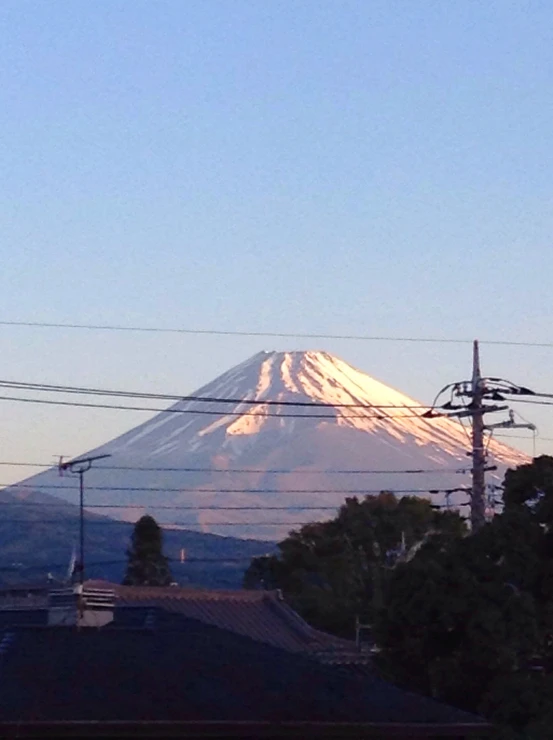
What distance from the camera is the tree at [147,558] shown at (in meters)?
82.5

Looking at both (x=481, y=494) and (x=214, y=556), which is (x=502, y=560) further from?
(x=214, y=556)

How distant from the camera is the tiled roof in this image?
45250 millimetres

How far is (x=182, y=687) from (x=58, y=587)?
6.18 m

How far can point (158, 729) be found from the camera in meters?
17.8

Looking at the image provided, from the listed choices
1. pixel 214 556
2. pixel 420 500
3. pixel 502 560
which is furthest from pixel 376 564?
pixel 214 556

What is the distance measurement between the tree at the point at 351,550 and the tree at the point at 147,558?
425cm

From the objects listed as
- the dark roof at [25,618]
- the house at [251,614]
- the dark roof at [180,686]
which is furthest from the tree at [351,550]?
the dark roof at [180,686]

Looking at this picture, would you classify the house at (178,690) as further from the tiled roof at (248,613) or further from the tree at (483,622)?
the tiled roof at (248,613)

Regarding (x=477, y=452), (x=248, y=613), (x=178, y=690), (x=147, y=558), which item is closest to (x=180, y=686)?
(x=178, y=690)

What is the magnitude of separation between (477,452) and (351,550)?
44674mm

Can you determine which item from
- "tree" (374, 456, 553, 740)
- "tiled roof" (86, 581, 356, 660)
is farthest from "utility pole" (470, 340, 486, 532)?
"tiled roof" (86, 581, 356, 660)

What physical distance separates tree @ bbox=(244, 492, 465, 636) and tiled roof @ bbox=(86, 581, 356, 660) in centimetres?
2111

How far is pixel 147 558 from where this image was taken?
8375 centimetres

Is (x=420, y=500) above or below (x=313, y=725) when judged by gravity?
above
